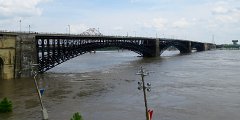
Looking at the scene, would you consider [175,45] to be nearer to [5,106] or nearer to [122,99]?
[122,99]

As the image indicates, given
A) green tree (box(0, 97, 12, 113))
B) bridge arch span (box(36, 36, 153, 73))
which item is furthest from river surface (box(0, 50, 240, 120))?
bridge arch span (box(36, 36, 153, 73))

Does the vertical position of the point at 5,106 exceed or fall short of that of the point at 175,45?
it falls short

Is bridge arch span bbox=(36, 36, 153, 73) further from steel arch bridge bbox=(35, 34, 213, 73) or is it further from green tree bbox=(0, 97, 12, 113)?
green tree bbox=(0, 97, 12, 113)

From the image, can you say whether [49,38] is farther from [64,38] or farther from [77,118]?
[77,118]

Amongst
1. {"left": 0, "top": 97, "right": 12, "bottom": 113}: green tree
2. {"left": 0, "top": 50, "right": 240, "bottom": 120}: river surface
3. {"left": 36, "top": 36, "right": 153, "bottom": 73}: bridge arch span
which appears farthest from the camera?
{"left": 36, "top": 36, "right": 153, "bottom": 73}: bridge arch span

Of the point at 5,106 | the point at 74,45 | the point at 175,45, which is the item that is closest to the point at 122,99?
the point at 5,106

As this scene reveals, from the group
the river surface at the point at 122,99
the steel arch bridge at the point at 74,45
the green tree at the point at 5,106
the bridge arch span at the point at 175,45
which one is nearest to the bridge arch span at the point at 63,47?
the steel arch bridge at the point at 74,45

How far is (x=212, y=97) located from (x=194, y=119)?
10.8 metres

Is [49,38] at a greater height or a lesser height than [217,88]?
greater

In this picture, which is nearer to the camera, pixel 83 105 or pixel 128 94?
pixel 83 105

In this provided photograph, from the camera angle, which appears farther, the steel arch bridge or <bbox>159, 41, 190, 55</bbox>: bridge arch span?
<bbox>159, 41, 190, 55</bbox>: bridge arch span

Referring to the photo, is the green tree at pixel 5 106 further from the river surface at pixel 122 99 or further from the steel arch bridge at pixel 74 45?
the steel arch bridge at pixel 74 45

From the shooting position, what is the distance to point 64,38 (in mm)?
73875

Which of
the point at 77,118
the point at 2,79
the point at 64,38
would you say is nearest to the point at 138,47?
the point at 64,38
